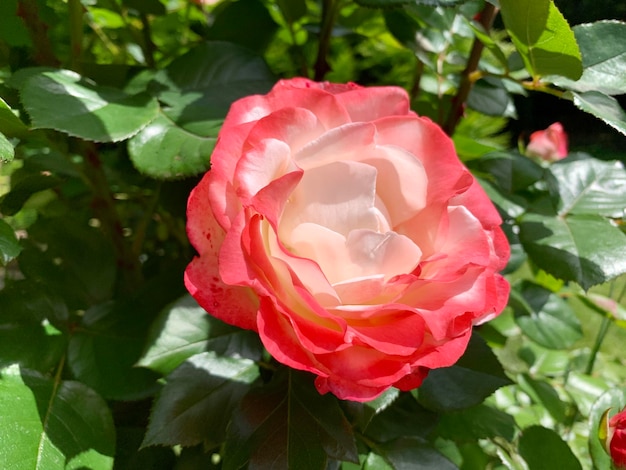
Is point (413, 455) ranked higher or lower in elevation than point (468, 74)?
lower

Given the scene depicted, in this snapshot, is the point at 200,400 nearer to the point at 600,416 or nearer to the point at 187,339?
the point at 187,339

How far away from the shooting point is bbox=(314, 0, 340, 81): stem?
0.48 m

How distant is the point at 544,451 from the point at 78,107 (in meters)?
0.41

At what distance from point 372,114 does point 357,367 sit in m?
0.15

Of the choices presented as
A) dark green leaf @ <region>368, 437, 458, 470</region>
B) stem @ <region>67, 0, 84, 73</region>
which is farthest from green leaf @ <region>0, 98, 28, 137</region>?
dark green leaf @ <region>368, 437, 458, 470</region>

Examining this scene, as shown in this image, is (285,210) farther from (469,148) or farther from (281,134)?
(469,148)

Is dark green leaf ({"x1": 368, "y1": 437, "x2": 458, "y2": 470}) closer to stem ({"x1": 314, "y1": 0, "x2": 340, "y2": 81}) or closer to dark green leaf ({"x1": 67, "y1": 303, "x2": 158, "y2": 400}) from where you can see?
dark green leaf ({"x1": 67, "y1": 303, "x2": 158, "y2": 400})

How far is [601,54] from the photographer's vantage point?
0.38 m

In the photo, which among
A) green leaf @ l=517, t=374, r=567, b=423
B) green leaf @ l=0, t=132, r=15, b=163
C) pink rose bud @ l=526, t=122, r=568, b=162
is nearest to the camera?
green leaf @ l=0, t=132, r=15, b=163

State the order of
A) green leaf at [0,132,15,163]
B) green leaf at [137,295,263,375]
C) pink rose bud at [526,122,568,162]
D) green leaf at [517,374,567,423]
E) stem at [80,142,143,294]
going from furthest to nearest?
1. pink rose bud at [526,122,568,162]
2. green leaf at [517,374,567,423]
3. stem at [80,142,143,294]
4. green leaf at [137,295,263,375]
5. green leaf at [0,132,15,163]

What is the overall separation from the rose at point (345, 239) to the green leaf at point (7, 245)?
93 mm

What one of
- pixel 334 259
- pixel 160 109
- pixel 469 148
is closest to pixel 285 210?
pixel 334 259

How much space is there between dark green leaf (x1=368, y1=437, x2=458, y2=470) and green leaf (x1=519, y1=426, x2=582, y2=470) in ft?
0.25

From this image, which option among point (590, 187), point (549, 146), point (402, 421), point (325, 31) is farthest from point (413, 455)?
point (549, 146)
